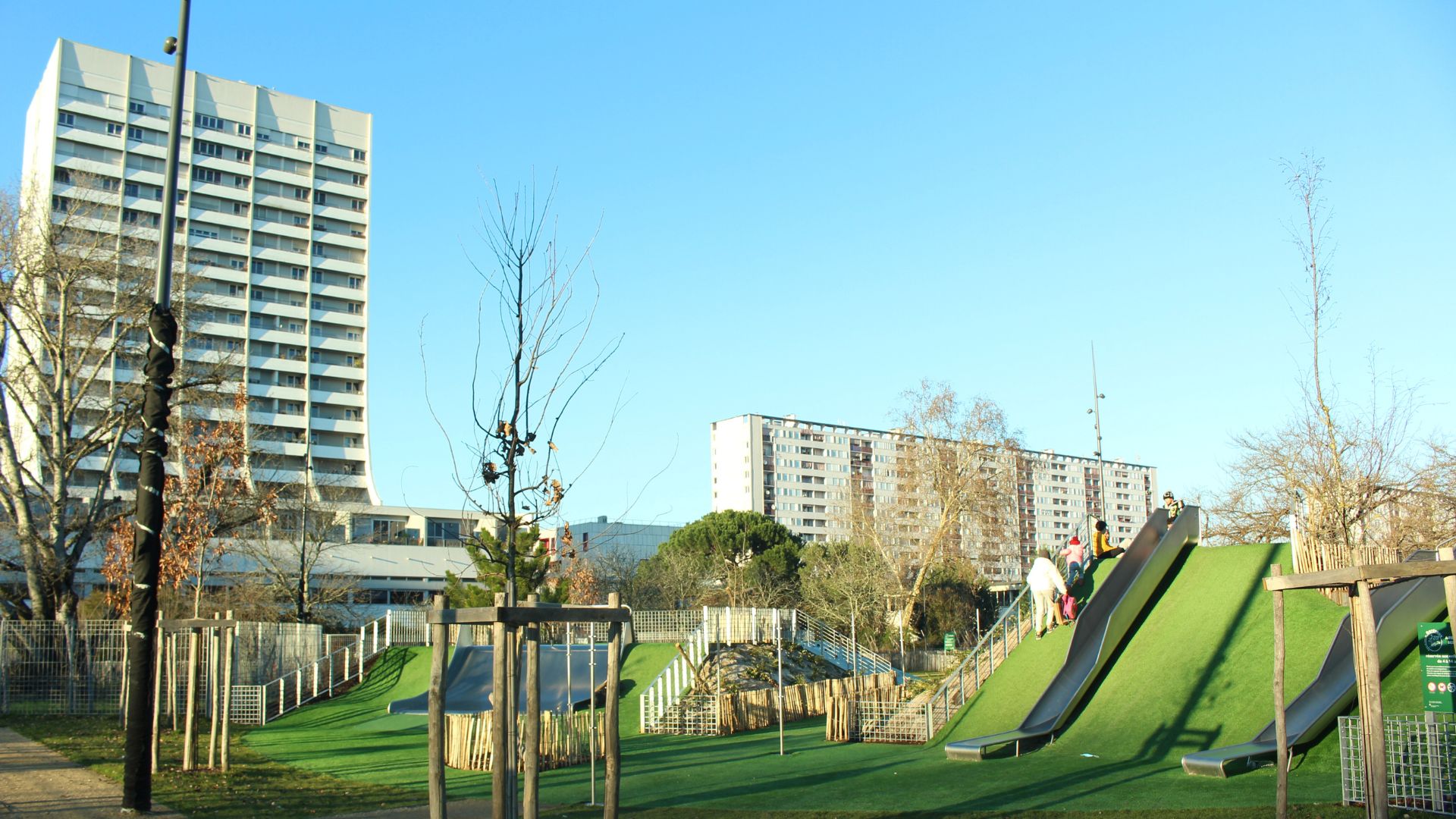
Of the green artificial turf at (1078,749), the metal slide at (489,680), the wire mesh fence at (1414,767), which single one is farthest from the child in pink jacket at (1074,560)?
the wire mesh fence at (1414,767)

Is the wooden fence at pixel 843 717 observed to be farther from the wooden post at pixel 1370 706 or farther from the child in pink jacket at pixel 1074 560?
the wooden post at pixel 1370 706

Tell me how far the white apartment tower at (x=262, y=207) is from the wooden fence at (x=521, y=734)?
71.3 meters

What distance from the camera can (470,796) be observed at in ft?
45.2

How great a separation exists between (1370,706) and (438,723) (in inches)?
287

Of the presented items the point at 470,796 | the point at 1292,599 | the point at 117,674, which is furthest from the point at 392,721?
the point at 1292,599

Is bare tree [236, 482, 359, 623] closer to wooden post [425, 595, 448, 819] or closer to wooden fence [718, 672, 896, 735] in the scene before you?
wooden fence [718, 672, 896, 735]

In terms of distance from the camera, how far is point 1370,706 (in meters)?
8.44

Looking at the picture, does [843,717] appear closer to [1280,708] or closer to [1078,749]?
[1078,749]

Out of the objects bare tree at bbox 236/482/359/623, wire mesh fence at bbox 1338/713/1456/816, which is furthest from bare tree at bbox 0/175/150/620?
wire mesh fence at bbox 1338/713/1456/816

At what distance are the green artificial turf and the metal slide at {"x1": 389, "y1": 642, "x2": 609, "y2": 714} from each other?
1195mm

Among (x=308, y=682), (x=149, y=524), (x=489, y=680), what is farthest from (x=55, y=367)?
(x=149, y=524)

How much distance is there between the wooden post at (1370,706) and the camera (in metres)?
8.29

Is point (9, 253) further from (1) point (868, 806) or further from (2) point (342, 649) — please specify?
(1) point (868, 806)

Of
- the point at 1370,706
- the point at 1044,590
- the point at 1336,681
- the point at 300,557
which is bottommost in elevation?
the point at 1336,681
